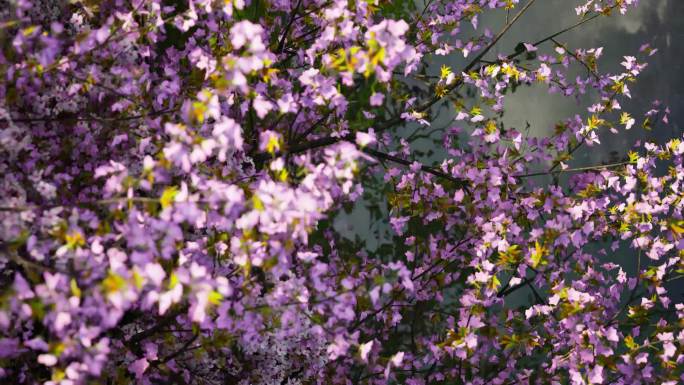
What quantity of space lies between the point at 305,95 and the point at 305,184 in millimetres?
1410

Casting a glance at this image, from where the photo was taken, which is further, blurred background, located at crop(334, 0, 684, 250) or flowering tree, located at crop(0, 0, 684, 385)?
blurred background, located at crop(334, 0, 684, 250)

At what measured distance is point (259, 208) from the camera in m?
2.93

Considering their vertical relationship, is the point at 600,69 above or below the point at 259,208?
above

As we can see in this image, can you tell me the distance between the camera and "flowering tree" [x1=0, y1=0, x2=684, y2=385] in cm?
299

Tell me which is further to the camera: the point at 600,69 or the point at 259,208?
the point at 600,69

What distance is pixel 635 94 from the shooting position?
29.1 ft

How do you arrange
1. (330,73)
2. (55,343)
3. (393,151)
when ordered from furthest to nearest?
1. (393,151)
2. (330,73)
3. (55,343)

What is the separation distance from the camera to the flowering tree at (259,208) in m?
2.99

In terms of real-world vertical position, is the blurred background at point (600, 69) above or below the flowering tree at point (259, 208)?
above

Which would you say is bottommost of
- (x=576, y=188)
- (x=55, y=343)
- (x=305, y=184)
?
(x=55, y=343)

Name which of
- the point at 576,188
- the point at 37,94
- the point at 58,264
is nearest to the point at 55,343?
the point at 58,264

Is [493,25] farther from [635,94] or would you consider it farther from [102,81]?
[102,81]

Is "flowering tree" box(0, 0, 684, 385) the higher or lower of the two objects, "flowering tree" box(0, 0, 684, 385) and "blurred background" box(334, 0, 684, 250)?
the lower

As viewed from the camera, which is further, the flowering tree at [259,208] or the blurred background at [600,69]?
the blurred background at [600,69]
